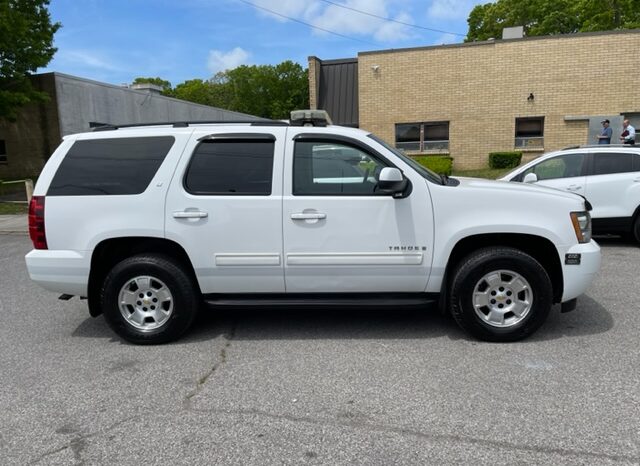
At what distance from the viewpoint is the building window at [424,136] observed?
1958 cm

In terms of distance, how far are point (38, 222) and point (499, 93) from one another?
1764 centimetres

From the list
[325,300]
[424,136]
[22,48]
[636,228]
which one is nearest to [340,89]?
[424,136]

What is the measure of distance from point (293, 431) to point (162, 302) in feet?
6.51

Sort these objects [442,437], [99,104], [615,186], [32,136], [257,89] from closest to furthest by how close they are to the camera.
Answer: [442,437] < [615,186] < [32,136] < [99,104] < [257,89]

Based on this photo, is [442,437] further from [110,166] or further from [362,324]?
[110,166]

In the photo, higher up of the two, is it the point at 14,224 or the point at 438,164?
the point at 438,164

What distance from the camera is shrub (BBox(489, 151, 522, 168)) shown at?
18.1 m

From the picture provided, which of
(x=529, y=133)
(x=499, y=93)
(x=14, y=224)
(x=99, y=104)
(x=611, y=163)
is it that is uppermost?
(x=99, y=104)

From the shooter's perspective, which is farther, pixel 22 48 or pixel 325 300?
pixel 22 48

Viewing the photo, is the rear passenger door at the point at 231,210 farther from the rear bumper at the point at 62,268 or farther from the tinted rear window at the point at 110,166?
the rear bumper at the point at 62,268

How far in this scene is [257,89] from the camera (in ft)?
266

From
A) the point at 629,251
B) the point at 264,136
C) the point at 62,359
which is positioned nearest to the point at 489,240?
the point at 264,136

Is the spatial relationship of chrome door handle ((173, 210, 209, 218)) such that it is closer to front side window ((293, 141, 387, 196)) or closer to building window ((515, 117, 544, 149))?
front side window ((293, 141, 387, 196))

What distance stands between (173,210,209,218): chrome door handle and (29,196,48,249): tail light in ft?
3.88
